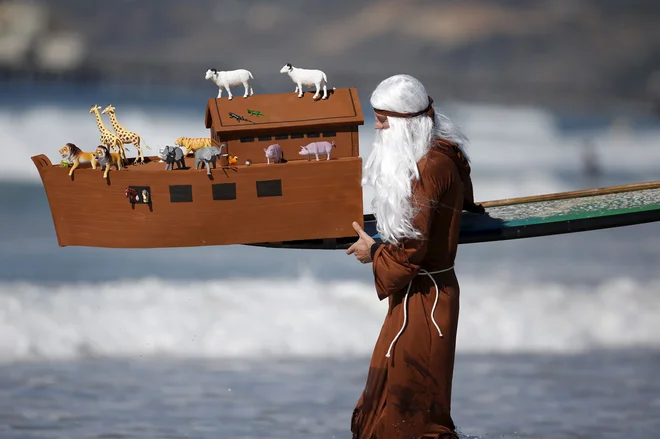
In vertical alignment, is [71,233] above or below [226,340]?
above

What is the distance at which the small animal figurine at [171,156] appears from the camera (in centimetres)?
372

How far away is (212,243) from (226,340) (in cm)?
341

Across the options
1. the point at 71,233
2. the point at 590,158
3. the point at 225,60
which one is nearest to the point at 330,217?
the point at 71,233

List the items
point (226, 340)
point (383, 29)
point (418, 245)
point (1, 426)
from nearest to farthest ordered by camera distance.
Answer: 1. point (418, 245)
2. point (1, 426)
3. point (226, 340)
4. point (383, 29)

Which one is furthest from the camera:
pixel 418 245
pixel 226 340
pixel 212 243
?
pixel 226 340

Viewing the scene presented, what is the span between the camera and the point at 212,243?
3.73 m

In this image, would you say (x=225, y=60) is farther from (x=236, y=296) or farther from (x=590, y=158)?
(x=590, y=158)

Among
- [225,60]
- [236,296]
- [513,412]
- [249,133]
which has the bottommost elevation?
[513,412]

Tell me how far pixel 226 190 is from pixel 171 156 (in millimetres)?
238

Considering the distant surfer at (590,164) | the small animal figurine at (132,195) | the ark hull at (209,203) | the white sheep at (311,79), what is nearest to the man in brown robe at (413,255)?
the ark hull at (209,203)

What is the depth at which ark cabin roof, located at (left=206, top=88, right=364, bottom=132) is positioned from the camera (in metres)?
3.74

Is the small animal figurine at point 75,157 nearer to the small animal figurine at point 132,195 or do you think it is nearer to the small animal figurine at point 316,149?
the small animal figurine at point 132,195

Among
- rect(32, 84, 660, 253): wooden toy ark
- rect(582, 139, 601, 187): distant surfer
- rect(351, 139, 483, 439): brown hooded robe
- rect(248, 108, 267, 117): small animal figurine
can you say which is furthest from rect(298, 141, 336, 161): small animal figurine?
rect(582, 139, 601, 187): distant surfer

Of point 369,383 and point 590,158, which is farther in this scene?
point 590,158
